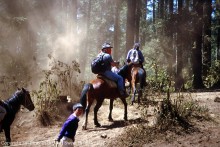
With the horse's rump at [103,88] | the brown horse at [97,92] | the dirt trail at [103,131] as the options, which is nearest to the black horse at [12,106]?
the dirt trail at [103,131]

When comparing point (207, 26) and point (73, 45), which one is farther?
point (73, 45)

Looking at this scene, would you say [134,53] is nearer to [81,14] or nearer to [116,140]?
[116,140]

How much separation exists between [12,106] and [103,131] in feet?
9.83

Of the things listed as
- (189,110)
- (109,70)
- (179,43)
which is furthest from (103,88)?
(179,43)

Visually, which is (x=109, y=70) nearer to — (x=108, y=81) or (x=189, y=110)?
(x=108, y=81)

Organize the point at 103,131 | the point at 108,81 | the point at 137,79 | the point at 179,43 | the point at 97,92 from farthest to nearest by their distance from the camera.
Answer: the point at 179,43 → the point at 137,79 → the point at 108,81 → the point at 97,92 → the point at 103,131

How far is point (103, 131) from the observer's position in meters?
9.55

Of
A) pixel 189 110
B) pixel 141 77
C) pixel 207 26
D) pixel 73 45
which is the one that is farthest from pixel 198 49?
pixel 73 45

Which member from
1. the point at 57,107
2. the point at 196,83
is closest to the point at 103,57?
the point at 57,107

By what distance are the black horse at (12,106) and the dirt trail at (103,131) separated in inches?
24.3

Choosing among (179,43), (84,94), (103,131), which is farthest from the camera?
(179,43)

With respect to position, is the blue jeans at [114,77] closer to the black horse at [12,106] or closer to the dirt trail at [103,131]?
the dirt trail at [103,131]

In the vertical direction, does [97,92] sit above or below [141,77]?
below

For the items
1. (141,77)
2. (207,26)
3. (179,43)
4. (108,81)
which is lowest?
(108,81)
